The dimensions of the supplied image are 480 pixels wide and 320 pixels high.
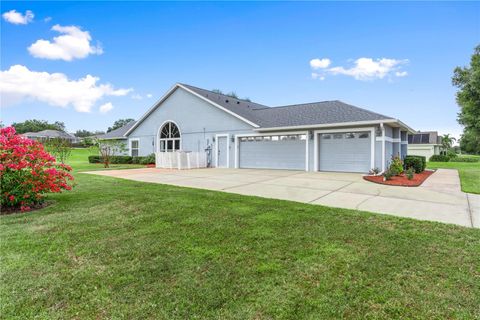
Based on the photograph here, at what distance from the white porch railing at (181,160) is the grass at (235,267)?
11.7 meters

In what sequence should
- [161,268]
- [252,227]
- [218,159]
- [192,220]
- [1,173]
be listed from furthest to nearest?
1. [218,159]
2. [1,173]
3. [192,220]
4. [252,227]
5. [161,268]

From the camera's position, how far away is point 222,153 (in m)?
17.9

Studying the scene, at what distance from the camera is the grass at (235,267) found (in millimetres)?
2264

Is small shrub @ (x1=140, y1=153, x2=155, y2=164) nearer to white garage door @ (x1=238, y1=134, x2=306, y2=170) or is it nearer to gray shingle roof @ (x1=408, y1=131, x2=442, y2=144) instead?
white garage door @ (x1=238, y1=134, x2=306, y2=170)

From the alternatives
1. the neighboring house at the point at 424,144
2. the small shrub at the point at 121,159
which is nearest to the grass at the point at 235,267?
the small shrub at the point at 121,159

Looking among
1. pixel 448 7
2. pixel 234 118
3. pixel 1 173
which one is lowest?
pixel 1 173

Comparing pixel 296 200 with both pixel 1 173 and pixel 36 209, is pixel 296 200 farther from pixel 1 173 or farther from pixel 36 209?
pixel 1 173

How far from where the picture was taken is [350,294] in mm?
2449

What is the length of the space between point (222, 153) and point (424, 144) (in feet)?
108

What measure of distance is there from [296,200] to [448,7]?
1206 cm

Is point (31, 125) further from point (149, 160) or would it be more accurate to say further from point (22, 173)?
point (22, 173)

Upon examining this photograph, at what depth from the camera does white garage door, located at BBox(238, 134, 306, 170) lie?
1512 centimetres

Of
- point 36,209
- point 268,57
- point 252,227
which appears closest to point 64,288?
point 252,227

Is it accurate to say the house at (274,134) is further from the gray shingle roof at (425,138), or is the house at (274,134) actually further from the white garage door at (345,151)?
the gray shingle roof at (425,138)
